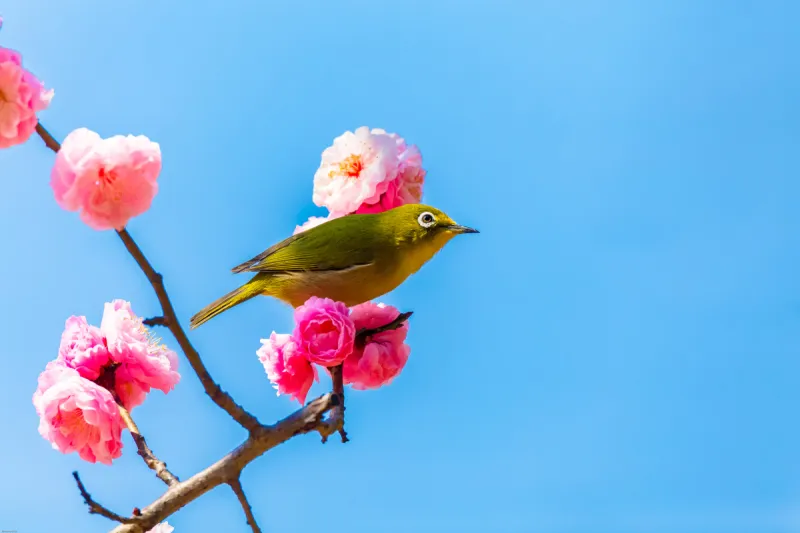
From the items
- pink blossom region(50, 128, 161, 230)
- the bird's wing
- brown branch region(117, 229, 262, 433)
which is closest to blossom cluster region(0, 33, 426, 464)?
pink blossom region(50, 128, 161, 230)

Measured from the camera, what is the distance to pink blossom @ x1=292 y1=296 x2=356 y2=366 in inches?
128

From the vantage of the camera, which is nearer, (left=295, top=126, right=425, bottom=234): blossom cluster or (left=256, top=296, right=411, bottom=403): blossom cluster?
(left=256, top=296, right=411, bottom=403): blossom cluster

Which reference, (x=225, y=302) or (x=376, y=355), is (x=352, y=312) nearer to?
(x=376, y=355)

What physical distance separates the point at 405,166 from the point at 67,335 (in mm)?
1965

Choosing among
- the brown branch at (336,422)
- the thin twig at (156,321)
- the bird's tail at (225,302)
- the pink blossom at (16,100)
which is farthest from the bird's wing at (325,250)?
the pink blossom at (16,100)

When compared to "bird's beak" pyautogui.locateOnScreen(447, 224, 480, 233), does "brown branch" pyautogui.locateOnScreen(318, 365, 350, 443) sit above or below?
below

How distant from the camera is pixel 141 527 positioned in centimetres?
279

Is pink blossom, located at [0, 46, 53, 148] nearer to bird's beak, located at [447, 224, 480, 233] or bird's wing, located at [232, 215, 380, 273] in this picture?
bird's wing, located at [232, 215, 380, 273]

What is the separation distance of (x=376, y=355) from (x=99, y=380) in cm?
128

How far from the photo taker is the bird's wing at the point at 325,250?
4125 mm

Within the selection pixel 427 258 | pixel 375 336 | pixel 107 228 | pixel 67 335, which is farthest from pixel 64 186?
pixel 427 258

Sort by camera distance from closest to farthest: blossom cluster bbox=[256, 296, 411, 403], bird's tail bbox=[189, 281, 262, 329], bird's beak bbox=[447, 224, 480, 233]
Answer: blossom cluster bbox=[256, 296, 411, 403]
bird's tail bbox=[189, 281, 262, 329]
bird's beak bbox=[447, 224, 480, 233]

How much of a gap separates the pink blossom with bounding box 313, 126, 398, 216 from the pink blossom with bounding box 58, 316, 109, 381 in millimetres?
1517

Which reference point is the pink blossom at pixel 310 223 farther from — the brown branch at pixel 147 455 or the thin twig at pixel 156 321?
the thin twig at pixel 156 321
